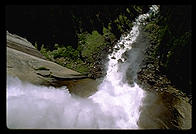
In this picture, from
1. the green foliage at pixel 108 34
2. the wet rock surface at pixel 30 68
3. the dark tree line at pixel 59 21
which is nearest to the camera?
the wet rock surface at pixel 30 68

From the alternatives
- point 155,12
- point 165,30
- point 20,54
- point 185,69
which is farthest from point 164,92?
point 20,54

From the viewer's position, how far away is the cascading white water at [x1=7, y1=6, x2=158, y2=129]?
32.1ft

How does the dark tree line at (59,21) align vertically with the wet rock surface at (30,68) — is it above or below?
above

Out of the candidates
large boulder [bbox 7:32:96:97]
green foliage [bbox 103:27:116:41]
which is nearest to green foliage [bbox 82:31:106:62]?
green foliage [bbox 103:27:116:41]

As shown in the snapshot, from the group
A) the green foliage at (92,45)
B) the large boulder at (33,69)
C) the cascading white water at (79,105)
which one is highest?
the green foliage at (92,45)

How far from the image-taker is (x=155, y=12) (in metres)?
19.0

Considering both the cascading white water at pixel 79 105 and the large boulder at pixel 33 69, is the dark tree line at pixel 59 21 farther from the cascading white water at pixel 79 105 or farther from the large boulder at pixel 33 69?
the cascading white water at pixel 79 105

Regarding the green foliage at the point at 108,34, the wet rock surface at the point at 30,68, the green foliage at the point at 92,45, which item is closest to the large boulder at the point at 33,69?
the wet rock surface at the point at 30,68

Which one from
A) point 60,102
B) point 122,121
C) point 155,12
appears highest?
point 155,12

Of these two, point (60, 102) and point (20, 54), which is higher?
point (20, 54)

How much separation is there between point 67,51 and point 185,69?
8.85 m

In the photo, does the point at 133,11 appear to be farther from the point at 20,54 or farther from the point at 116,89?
the point at 20,54

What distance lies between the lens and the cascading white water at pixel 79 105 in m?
9.79

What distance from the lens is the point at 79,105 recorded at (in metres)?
12.6
